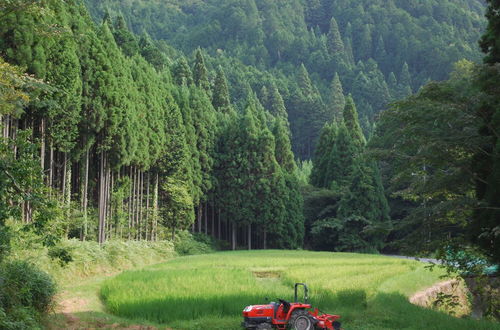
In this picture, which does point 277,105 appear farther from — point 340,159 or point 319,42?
point 319,42

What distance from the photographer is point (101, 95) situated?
25.5 metres

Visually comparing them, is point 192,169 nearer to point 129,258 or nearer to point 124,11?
point 129,258

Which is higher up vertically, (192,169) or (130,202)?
(192,169)

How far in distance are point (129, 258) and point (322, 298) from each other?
1457 centimetres

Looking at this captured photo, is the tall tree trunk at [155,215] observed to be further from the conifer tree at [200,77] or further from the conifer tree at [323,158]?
the conifer tree at [200,77]

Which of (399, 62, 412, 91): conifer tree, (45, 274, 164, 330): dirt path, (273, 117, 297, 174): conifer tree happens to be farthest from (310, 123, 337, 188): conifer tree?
(399, 62, 412, 91): conifer tree

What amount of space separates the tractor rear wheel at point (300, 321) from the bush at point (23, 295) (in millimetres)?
5114

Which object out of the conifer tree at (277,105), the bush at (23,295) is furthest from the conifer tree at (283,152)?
the bush at (23,295)

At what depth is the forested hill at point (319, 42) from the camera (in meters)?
111

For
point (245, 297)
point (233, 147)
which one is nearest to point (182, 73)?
point (233, 147)

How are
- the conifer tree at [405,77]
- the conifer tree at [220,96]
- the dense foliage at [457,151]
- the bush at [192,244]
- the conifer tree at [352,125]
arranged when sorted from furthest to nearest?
the conifer tree at [405,77], the conifer tree at [220,96], the conifer tree at [352,125], the bush at [192,244], the dense foliage at [457,151]

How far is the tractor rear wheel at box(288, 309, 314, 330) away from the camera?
439 inches

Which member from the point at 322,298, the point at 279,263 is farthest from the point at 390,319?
the point at 279,263

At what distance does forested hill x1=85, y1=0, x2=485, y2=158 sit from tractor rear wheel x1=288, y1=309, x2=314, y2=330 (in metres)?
90.4
